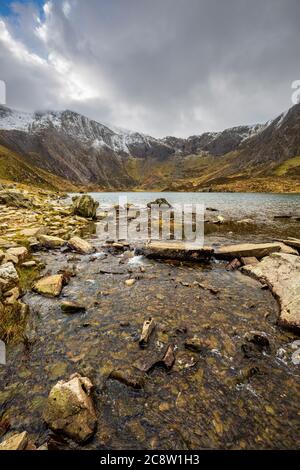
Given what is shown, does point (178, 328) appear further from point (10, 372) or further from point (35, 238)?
point (35, 238)

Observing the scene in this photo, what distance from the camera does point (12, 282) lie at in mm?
8195

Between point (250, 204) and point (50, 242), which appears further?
point (250, 204)

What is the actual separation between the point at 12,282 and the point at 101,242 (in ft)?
27.8

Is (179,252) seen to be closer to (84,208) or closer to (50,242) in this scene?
(50,242)

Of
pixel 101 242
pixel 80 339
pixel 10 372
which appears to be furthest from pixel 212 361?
pixel 101 242

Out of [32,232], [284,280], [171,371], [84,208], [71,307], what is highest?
[84,208]

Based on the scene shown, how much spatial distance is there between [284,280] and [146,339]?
6.24 metres

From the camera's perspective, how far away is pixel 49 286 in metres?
8.55

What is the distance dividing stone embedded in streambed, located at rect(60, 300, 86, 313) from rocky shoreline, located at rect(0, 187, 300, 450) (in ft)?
0.11

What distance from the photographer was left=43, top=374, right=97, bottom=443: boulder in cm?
369

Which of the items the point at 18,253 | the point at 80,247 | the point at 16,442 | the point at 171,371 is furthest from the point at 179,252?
the point at 16,442

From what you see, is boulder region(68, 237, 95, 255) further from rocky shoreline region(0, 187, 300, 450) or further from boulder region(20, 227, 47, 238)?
boulder region(20, 227, 47, 238)

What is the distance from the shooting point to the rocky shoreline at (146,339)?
388 cm

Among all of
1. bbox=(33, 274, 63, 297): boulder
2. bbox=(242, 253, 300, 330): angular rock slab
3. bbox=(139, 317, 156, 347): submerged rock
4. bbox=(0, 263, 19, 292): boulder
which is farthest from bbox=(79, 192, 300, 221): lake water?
bbox=(0, 263, 19, 292): boulder
